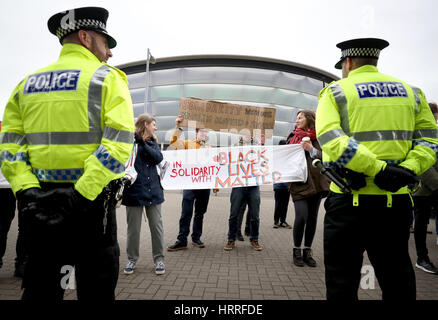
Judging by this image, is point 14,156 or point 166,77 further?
point 166,77

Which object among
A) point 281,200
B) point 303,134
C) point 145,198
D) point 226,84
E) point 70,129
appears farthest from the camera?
point 226,84

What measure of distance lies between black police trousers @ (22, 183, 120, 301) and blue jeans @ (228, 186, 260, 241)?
3.10 metres

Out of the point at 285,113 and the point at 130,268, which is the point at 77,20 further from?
the point at 285,113

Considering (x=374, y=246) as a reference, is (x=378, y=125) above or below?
above

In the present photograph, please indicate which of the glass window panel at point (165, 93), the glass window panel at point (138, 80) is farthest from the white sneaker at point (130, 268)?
the glass window panel at point (138, 80)

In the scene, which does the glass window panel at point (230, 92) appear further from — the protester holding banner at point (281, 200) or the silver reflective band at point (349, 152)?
the silver reflective band at point (349, 152)

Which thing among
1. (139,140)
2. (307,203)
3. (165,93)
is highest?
(165,93)

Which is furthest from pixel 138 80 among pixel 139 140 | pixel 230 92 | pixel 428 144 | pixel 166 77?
pixel 428 144

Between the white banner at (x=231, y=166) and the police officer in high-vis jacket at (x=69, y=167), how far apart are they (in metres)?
3.18

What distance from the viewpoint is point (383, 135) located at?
1824 mm

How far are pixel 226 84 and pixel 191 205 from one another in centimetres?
2470

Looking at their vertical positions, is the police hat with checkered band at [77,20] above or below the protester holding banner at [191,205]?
above

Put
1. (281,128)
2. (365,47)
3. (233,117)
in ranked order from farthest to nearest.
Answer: (281,128), (233,117), (365,47)

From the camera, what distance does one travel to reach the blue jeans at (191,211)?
459cm
